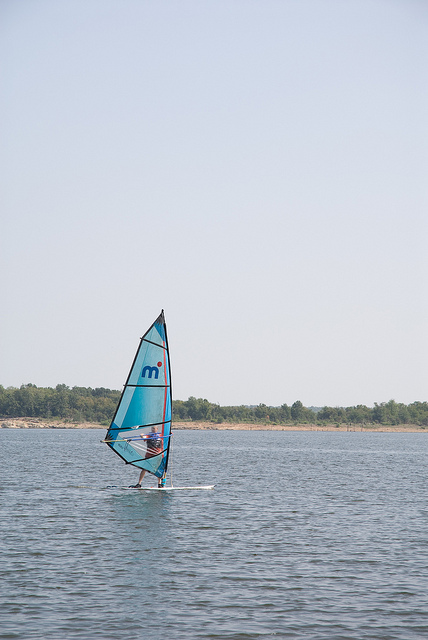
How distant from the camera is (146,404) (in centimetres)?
4109

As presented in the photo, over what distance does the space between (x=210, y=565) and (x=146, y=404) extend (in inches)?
691

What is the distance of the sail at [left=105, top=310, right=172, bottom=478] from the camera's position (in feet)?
134

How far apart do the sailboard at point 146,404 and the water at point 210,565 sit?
10.2 ft

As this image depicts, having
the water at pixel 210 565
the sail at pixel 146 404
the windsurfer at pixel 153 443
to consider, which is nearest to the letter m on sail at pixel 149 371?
the sail at pixel 146 404

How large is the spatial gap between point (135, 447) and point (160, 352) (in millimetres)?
5714

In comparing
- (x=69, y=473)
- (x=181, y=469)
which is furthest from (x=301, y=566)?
(x=181, y=469)

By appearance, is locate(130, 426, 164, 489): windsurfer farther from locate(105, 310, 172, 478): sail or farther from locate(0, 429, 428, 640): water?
locate(0, 429, 428, 640): water

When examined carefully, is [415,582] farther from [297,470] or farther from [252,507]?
[297,470]

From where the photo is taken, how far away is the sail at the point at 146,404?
40.7 meters

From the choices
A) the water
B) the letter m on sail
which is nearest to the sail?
the letter m on sail

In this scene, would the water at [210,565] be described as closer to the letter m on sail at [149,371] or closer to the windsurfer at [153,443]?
the windsurfer at [153,443]

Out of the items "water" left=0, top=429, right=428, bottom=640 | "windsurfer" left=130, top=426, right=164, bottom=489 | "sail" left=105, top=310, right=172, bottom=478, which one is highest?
"sail" left=105, top=310, right=172, bottom=478

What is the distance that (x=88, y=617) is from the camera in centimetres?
1802

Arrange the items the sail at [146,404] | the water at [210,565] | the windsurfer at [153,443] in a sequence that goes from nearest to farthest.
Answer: the water at [210,565] < the sail at [146,404] < the windsurfer at [153,443]
